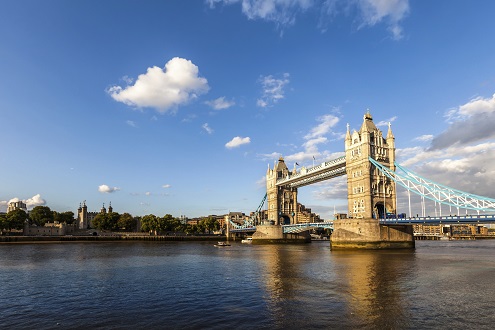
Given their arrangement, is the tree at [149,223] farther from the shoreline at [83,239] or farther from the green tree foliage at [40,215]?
the green tree foliage at [40,215]

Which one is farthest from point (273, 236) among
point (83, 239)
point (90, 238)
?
point (83, 239)

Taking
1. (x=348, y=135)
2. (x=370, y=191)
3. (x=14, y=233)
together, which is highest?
(x=348, y=135)

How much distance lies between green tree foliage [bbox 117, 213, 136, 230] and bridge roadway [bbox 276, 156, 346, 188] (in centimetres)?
6805

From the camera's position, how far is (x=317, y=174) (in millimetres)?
105562

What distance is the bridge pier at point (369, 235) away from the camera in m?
68.2

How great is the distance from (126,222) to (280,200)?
67.7 metres

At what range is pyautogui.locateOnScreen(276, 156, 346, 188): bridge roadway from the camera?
3667 inches

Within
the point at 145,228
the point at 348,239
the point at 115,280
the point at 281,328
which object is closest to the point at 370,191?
the point at 348,239

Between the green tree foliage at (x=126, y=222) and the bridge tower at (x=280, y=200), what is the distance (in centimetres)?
6255

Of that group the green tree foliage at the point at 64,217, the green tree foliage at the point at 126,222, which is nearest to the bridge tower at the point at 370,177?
the green tree foliage at the point at 126,222

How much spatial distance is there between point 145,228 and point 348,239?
9507 cm

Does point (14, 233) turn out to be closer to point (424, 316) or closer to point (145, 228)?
point (145, 228)

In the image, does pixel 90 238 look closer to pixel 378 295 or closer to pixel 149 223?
pixel 149 223

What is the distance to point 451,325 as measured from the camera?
57.9 feet
